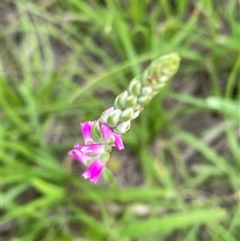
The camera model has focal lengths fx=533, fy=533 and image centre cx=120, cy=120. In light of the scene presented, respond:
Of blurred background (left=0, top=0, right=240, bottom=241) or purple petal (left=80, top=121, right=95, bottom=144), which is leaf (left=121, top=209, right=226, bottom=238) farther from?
purple petal (left=80, top=121, right=95, bottom=144)

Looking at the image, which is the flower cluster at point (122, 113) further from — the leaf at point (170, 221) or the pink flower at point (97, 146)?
the leaf at point (170, 221)

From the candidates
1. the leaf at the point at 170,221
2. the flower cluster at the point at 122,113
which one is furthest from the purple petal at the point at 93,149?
the leaf at the point at 170,221

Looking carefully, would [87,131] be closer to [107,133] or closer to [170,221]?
[107,133]

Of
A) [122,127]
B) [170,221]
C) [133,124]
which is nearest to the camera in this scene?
[122,127]

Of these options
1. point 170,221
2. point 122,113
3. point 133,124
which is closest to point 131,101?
point 122,113

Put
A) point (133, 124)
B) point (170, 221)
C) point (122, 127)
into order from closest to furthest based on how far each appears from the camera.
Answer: point (122, 127) < point (170, 221) < point (133, 124)

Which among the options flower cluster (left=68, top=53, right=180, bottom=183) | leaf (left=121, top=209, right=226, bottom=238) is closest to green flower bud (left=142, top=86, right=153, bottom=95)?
flower cluster (left=68, top=53, right=180, bottom=183)

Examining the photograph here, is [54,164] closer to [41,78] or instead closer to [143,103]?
[41,78]
